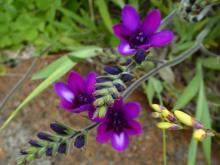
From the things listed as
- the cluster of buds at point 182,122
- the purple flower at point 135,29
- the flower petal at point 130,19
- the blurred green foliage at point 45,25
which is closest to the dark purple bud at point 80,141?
the cluster of buds at point 182,122

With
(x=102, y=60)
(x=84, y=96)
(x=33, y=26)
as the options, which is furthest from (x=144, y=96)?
(x=84, y=96)

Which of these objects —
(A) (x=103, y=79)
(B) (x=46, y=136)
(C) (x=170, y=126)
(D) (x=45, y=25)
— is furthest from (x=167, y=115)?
(D) (x=45, y=25)

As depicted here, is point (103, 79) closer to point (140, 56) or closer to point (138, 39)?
point (140, 56)

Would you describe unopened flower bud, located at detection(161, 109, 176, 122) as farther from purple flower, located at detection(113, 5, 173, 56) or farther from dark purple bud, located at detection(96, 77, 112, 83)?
purple flower, located at detection(113, 5, 173, 56)

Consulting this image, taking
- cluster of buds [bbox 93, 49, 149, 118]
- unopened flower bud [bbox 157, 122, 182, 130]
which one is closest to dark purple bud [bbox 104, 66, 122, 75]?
cluster of buds [bbox 93, 49, 149, 118]

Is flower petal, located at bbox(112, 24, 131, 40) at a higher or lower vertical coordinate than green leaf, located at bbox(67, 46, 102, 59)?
lower
